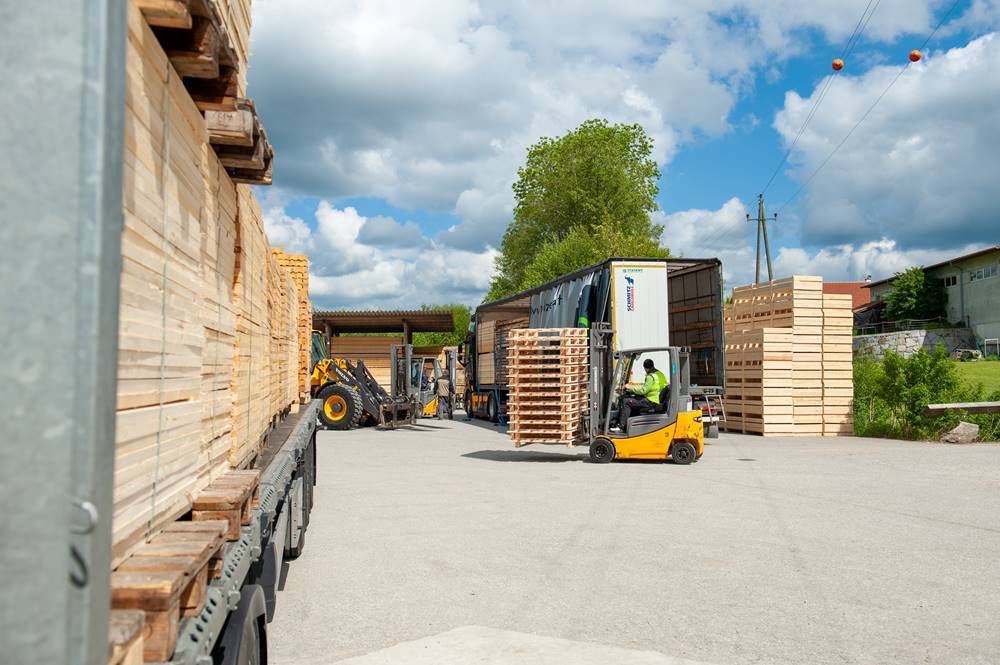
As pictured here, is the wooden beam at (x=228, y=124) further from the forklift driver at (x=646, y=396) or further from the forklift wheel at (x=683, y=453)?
the forklift wheel at (x=683, y=453)

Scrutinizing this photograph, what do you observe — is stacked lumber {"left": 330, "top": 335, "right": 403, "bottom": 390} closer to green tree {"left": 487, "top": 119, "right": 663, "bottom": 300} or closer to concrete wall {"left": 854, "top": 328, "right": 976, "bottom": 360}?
green tree {"left": 487, "top": 119, "right": 663, "bottom": 300}

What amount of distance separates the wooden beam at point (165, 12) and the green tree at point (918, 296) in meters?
57.8

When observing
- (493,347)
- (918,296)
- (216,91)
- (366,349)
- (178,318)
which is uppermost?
(918,296)

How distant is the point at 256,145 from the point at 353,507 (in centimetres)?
637

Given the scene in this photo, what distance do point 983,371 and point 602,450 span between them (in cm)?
3103

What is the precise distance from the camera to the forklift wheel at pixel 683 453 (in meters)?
13.4

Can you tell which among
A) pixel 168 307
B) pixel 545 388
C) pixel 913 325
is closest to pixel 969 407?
pixel 545 388

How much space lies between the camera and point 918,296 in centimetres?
5300

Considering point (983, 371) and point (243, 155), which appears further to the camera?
point (983, 371)

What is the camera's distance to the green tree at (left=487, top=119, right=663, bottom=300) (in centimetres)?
4666

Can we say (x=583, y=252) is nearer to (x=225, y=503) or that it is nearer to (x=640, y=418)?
(x=640, y=418)

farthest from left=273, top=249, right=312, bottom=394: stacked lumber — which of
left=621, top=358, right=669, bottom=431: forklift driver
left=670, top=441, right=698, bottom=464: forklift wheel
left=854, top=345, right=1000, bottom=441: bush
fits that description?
left=854, top=345, right=1000, bottom=441: bush

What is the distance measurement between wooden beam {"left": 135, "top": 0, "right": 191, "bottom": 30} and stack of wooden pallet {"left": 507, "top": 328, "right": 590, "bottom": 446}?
1204cm

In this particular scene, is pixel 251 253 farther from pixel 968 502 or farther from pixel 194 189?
pixel 968 502
